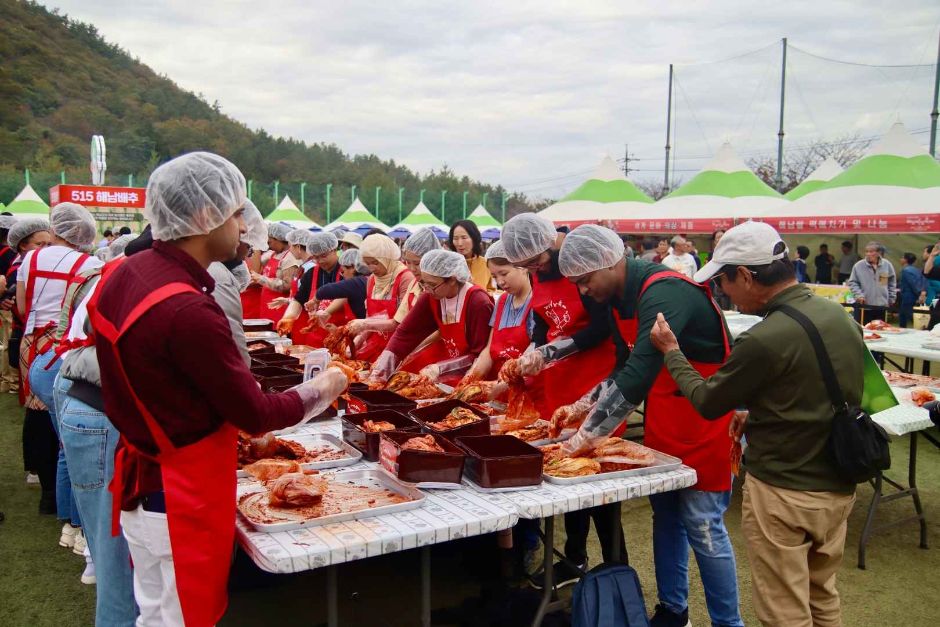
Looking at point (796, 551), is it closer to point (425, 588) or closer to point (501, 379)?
point (425, 588)

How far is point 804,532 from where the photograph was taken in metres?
2.49

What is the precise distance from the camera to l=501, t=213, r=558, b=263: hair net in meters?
3.64

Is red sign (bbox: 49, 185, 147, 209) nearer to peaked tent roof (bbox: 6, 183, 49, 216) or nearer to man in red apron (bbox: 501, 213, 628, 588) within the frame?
peaked tent roof (bbox: 6, 183, 49, 216)

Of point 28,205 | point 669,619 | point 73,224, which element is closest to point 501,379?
point 669,619

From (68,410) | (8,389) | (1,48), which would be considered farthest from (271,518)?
(1,48)

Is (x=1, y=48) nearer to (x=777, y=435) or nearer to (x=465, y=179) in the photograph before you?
(x=465, y=179)

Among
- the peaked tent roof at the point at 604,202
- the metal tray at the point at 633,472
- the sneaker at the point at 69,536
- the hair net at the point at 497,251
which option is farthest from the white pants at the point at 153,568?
the peaked tent roof at the point at 604,202

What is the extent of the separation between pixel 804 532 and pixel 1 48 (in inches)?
2634

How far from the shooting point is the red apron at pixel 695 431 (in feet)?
9.30

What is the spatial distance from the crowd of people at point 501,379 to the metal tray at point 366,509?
0.18 m

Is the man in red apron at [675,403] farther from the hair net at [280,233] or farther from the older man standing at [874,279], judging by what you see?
the older man standing at [874,279]

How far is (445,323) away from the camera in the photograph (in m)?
4.36

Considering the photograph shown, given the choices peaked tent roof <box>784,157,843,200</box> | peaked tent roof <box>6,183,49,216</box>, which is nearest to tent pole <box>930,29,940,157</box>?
peaked tent roof <box>784,157,843,200</box>

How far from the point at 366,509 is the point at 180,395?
76 centimetres
